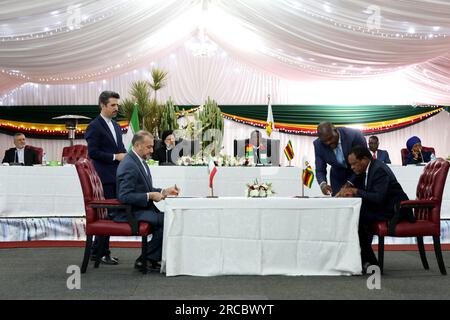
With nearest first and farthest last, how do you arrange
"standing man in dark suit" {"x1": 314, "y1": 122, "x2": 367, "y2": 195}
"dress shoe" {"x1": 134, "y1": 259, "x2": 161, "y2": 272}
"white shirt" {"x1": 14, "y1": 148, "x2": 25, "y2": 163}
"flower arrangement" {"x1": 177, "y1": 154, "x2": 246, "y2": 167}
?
"dress shoe" {"x1": 134, "y1": 259, "x2": 161, "y2": 272} → "standing man in dark suit" {"x1": 314, "y1": 122, "x2": 367, "y2": 195} → "flower arrangement" {"x1": 177, "y1": 154, "x2": 246, "y2": 167} → "white shirt" {"x1": 14, "y1": 148, "x2": 25, "y2": 163}

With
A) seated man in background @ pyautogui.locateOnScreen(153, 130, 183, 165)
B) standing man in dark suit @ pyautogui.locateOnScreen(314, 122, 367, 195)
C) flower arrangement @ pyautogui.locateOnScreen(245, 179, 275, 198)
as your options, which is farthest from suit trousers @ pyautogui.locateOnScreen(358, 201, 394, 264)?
seated man in background @ pyautogui.locateOnScreen(153, 130, 183, 165)

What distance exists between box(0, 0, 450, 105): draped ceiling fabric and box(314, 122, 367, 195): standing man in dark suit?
1482mm

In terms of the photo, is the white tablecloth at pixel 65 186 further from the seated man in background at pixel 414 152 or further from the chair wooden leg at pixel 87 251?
the chair wooden leg at pixel 87 251

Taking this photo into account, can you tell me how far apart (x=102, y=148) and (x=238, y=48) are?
6.08 metres

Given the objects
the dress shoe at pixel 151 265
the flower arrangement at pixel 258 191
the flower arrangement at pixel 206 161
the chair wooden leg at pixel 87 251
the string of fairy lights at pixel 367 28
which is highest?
the string of fairy lights at pixel 367 28

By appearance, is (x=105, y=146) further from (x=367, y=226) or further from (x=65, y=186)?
(x=367, y=226)

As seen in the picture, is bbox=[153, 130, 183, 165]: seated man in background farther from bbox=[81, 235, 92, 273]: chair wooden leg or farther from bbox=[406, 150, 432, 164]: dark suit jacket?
bbox=[406, 150, 432, 164]: dark suit jacket

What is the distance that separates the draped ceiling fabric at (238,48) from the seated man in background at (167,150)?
5.04ft

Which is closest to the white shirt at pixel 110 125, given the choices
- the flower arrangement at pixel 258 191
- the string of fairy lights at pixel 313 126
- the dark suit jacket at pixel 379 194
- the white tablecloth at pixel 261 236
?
the white tablecloth at pixel 261 236

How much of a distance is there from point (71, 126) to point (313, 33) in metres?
4.17

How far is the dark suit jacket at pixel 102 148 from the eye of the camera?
5.00 m

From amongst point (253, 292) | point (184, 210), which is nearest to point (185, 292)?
point (253, 292)

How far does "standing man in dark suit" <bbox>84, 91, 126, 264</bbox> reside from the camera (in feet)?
16.4

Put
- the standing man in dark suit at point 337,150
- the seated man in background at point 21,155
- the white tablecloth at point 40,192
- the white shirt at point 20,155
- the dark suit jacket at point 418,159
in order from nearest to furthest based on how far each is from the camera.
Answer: the standing man in dark suit at point 337,150, the white tablecloth at point 40,192, the seated man in background at point 21,155, the white shirt at point 20,155, the dark suit jacket at point 418,159
